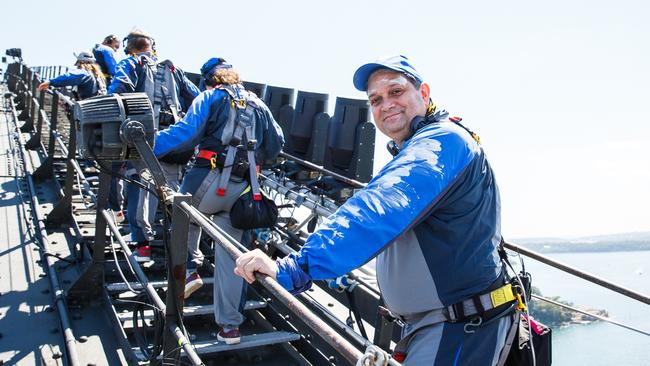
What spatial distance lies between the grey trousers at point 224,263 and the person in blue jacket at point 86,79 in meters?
3.35

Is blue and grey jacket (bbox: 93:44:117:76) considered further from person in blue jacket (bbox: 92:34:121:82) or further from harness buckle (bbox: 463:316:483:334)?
harness buckle (bbox: 463:316:483:334)

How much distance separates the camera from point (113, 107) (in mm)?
4090

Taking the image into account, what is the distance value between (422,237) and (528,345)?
2.50 ft

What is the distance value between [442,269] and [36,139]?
9121 millimetres

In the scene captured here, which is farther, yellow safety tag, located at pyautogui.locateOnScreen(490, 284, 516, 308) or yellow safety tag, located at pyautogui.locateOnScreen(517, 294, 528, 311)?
yellow safety tag, located at pyautogui.locateOnScreen(517, 294, 528, 311)

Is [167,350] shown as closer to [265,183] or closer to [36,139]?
[265,183]

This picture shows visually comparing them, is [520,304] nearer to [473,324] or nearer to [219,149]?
[473,324]

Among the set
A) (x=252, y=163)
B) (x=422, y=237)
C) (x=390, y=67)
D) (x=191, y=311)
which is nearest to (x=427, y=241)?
(x=422, y=237)

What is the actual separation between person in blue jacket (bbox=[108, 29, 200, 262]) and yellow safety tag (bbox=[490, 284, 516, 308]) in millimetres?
3823

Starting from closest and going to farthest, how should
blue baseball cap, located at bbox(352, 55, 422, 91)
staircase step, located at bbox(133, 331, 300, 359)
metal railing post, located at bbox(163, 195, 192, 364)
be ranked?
blue baseball cap, located at bbox(352, 55, 422, 91) → metal railing post, located at bbox(163, 195, 192, 364) → staircase step, located at bbox(133, 331, 300, 359)

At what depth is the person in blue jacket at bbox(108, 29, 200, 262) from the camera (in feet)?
18.7

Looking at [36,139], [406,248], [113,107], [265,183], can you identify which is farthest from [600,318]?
[36,139]

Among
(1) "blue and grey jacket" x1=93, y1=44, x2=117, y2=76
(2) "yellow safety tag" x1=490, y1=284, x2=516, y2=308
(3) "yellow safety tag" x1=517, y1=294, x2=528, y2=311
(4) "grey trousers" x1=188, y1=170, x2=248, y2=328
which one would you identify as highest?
(1) "blue and grey jacket" x1=93, y1=44, x2=117, y2=76

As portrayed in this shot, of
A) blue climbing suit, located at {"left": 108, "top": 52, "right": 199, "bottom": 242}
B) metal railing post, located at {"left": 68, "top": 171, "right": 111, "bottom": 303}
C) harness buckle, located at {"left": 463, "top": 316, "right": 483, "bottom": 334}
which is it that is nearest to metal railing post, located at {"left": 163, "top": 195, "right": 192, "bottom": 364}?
harness buckle, located at {"left": 463, "top": 316, "right": 483, "bottom": 334}
